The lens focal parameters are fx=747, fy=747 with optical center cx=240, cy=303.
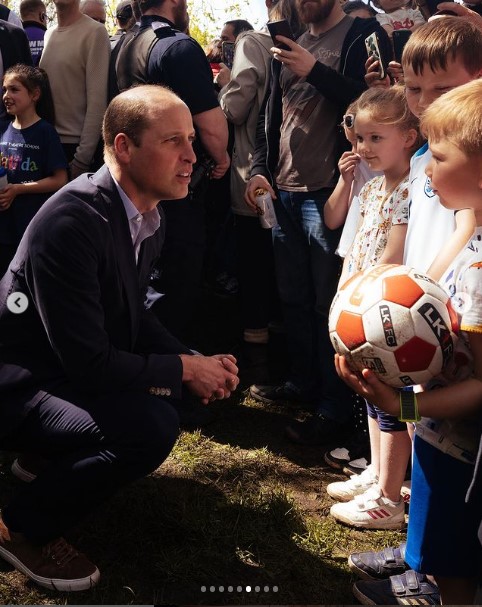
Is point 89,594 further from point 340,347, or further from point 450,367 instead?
point 450,367

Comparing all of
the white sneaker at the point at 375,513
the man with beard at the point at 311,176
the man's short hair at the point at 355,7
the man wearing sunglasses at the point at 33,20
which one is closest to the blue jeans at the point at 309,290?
the man with beard at the point at 311,176

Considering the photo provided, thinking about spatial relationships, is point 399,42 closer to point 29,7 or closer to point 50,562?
point 50,562

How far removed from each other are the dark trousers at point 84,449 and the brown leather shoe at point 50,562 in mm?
59

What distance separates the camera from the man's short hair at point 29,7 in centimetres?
652

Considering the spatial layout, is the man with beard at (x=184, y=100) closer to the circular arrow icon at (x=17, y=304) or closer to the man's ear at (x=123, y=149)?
the man's ear at (x=123, y=149)

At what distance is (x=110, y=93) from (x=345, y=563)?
3.53 meters

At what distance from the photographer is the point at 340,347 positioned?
2.36m

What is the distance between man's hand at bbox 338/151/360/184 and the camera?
3816 mm

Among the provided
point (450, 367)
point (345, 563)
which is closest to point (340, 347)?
point (450, 367)

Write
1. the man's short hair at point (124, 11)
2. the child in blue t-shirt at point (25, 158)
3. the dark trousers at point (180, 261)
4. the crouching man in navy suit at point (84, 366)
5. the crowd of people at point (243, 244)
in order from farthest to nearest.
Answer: the man's short hair at point (124, 11), the child in blue t-shirt at point (25, 158), the dark trousers at point (180, 261), the crouching man in navy suit at point (84, 366), the crowd of people at point (243, 244)

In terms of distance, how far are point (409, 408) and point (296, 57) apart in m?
2.51

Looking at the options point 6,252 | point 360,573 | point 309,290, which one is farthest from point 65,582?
point 6,252

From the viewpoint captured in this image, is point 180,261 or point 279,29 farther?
point 180,261

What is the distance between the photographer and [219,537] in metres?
3.20
